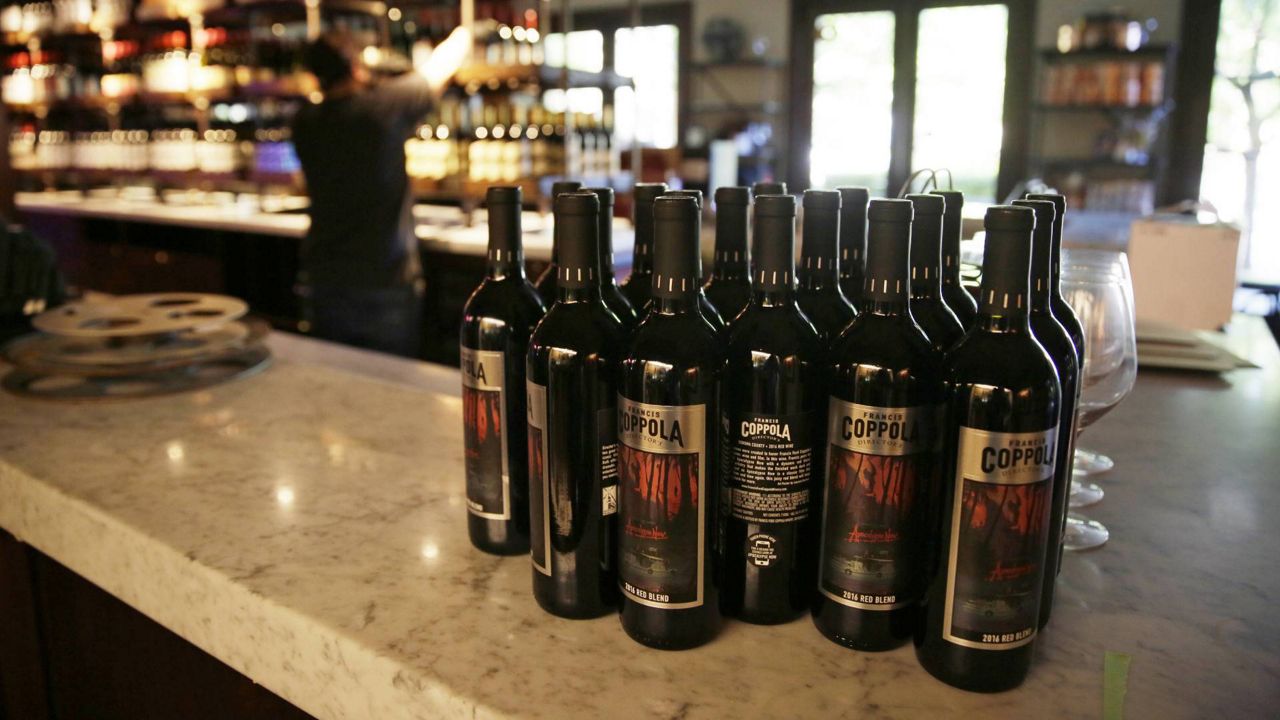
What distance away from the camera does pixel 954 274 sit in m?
0.84

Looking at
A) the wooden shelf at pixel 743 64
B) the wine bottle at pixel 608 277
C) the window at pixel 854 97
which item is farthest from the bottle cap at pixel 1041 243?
the wooden shelf at pixel 743 64

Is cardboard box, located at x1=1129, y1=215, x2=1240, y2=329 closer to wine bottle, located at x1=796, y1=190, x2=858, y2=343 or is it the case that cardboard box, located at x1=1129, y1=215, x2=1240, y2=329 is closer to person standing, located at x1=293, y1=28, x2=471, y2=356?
wine bottle, located at x1=796, y1=190, x2=858, y2=343

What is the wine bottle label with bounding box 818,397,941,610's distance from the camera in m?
0.69

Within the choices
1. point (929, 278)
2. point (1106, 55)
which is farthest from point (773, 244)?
point (1106, 55)

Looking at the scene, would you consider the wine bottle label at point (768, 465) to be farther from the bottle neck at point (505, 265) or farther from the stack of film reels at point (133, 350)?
the stack of film reels at point (133, 350)

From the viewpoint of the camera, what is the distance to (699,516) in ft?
2.39

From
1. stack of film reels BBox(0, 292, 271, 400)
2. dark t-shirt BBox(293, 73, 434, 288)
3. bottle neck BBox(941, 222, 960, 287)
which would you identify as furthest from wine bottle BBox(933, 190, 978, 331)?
dark t-shirt BBox(293, 73, 434, 288)

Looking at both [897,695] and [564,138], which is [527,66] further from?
[897,695]

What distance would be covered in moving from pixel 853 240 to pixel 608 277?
0.23m

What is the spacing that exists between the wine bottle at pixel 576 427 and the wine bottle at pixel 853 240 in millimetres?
230

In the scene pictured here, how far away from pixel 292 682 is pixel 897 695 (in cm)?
54

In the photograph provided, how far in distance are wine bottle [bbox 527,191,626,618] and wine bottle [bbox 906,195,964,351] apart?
25cm

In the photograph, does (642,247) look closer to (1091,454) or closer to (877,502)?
(877,502)

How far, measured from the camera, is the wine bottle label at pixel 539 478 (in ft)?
2.60
